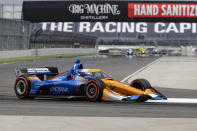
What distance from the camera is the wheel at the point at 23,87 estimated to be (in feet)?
41.5

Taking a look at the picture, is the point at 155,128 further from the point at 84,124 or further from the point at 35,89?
the point at 35,89

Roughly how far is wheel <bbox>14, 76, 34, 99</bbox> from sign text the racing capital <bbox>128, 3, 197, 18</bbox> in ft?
91.5

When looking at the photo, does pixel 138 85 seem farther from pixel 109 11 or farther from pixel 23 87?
pixel 109 11

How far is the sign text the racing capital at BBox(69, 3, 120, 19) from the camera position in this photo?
39219 mm

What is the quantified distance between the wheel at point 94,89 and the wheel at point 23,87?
177cm

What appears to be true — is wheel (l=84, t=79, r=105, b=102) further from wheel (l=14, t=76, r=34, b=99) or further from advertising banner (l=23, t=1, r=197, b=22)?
advertising banner (l=23, t=1, r=197, b=22)

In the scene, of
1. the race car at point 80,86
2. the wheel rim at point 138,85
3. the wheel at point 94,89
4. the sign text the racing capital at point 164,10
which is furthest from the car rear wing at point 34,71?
the sign text the racing capital at point 164,10

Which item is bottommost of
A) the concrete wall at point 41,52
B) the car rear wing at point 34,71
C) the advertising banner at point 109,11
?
the car rear wing at point 34,71

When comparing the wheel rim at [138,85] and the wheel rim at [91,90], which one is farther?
the wheel rim at [138,85]

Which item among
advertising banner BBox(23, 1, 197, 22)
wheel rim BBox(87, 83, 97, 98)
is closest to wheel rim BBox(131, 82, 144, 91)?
→ wheel rim BBox(87, 83, 97, 98)

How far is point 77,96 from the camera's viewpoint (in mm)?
12070

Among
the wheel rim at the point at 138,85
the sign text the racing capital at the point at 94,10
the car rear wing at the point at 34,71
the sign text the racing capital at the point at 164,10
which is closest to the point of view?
the wheel rim at the point at 138,85

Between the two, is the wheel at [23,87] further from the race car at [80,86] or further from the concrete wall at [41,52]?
the concrete wall at [41,52]

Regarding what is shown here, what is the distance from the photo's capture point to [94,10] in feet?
129
